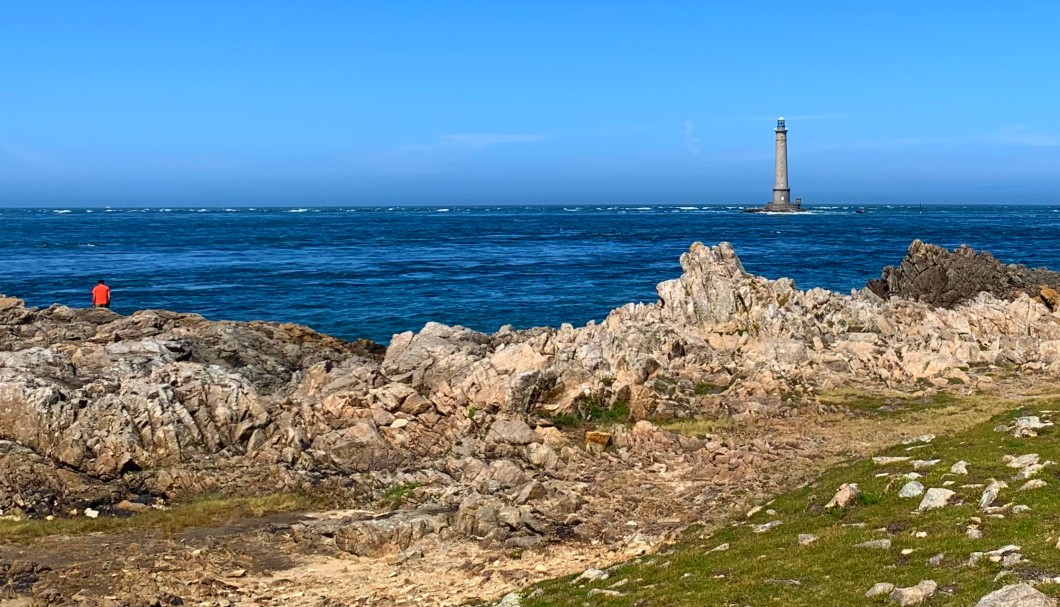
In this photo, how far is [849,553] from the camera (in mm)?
12695

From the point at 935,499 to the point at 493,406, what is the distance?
12.4m

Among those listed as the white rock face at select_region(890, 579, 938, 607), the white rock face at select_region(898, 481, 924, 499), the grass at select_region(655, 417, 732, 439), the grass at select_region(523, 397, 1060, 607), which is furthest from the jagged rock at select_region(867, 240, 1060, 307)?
the white rock face at select_region(890, 579, 938, 607)

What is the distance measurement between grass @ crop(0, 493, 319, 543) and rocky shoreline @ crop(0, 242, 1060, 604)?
27.3 inches

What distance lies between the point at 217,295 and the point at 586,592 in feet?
180

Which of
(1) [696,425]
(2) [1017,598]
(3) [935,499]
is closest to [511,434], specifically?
(1) [696,425]

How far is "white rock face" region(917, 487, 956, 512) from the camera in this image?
46.9ft

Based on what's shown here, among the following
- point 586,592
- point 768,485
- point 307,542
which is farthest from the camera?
point 768,485

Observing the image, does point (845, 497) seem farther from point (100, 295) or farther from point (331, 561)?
point (100, 295)

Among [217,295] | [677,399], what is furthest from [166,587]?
[217,295]

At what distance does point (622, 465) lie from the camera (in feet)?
69.3

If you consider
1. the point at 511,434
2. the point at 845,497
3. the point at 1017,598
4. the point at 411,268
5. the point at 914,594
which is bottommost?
the point at 511,434

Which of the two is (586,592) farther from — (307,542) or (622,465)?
(622,465)

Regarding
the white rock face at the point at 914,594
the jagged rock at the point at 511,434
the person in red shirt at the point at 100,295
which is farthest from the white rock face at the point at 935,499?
the person in red shirt at the point at 100,295

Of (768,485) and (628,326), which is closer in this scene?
(768,485)
